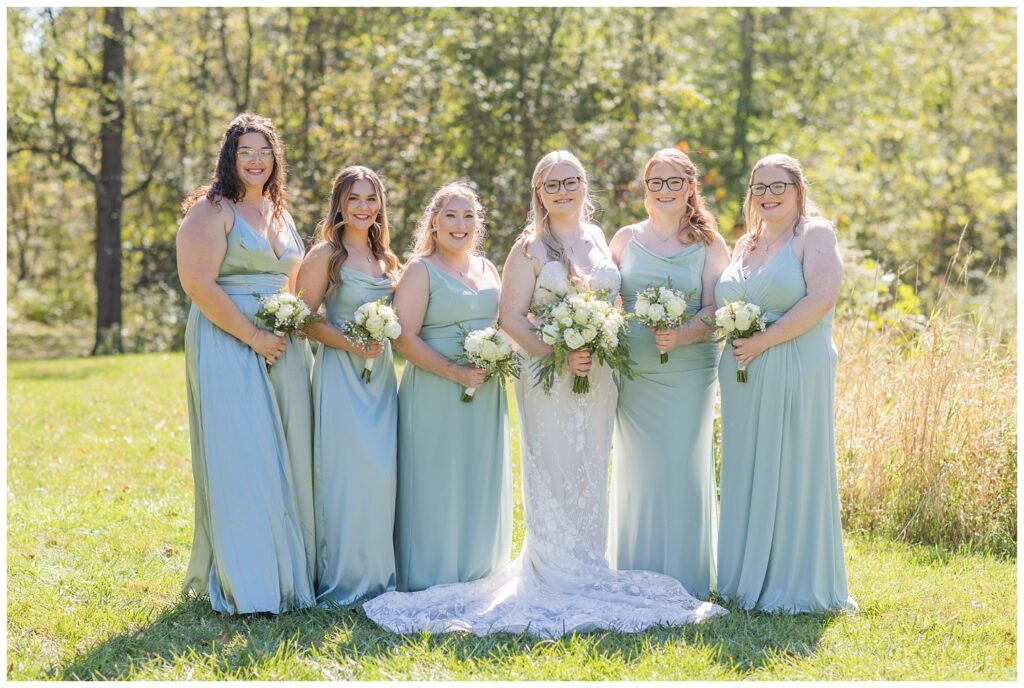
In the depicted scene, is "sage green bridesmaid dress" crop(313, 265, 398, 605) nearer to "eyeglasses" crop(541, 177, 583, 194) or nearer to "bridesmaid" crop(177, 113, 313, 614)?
"bridesmaid" crop(177, 113, 313, 614)

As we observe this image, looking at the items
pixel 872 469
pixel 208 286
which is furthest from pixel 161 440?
pixel 872 469

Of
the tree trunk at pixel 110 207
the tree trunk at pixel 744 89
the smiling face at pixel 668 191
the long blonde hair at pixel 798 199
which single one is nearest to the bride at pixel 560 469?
the smiling face at pixel 668 191

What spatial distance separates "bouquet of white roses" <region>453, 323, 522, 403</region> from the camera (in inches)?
213

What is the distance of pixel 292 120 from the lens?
57.6 feet

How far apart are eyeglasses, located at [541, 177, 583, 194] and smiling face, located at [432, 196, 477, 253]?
438 mm

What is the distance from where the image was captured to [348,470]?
5.56m

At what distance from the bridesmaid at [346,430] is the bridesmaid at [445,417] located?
17 centimetres

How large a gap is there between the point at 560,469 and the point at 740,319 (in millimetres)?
1334

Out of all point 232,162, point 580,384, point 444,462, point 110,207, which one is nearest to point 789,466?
point 580,384

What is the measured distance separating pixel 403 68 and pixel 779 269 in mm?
11859

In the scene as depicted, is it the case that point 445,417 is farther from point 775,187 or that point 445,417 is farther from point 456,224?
point 775,187

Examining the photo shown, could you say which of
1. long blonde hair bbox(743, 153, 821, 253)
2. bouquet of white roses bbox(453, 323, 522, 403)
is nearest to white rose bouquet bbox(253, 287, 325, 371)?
bouquet of white roses bbox(453, 323, 522, 403)

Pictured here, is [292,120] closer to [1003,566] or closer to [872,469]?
[872,469]

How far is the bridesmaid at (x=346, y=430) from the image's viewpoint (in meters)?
5.55
